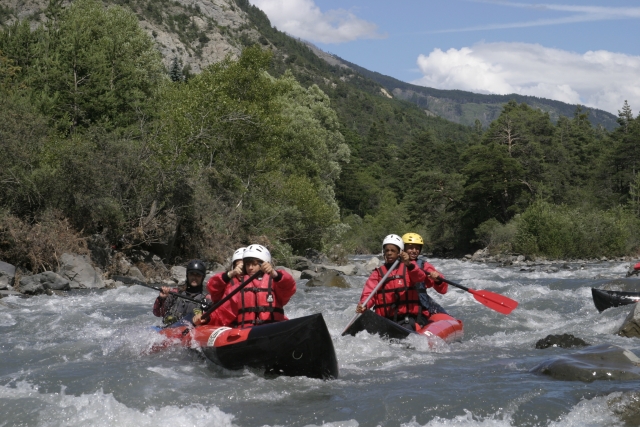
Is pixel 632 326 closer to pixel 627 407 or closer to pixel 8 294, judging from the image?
pixel 627 407

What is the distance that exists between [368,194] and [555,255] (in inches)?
1484

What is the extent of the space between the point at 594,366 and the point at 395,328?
2.39 metres

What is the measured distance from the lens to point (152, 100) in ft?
99.0

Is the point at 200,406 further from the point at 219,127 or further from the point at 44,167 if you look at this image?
the point at 219,127

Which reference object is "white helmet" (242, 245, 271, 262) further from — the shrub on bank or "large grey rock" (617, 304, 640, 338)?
the shrub on bank

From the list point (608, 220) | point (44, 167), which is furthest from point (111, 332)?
point (608, 220)

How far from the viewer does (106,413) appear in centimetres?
557

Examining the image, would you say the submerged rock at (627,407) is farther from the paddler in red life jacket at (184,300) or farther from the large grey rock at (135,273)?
the large grey rock at (135,273)

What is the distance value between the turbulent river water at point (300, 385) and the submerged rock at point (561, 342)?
0.23 meters

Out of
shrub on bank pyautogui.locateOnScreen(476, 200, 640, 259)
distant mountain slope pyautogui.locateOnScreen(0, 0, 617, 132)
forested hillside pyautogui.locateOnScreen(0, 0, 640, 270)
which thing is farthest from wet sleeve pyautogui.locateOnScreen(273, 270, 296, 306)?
distant mountain slope pyautogui.locateOnScreen(0, 0, 617, 132)

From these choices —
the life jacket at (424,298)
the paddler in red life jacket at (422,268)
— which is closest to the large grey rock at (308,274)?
the life jacket at (424,298)

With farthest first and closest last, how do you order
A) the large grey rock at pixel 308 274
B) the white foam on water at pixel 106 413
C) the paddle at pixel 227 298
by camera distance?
the large grey rock at pixel 308 274 < the paddle at pixel 227 298 < the white foam on water at pixel 106 413

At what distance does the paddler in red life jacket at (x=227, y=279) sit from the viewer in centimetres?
711

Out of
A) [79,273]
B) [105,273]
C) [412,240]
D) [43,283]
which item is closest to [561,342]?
[412,240]
